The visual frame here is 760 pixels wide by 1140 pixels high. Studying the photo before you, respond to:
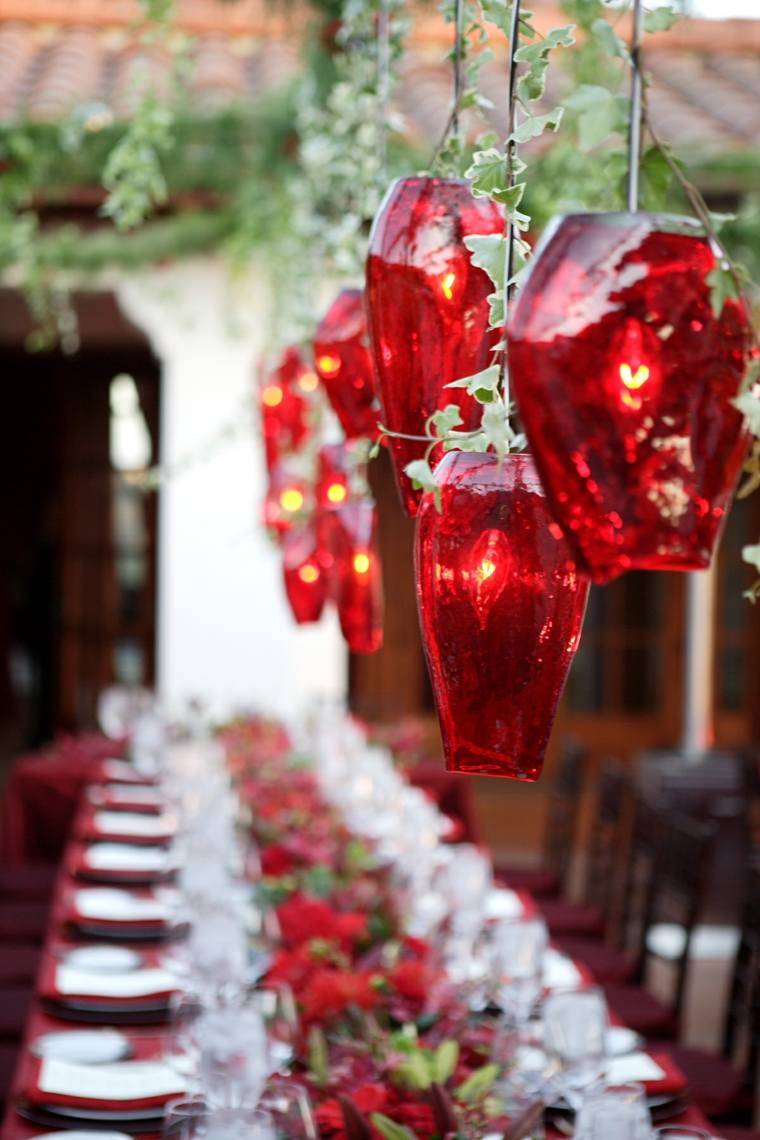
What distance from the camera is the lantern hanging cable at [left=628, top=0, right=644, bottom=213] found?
103 cm

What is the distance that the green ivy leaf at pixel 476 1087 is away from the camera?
2.31 meters

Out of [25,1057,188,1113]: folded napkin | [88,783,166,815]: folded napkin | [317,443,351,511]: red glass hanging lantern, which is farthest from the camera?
[88,783,166,815]: folded napkin

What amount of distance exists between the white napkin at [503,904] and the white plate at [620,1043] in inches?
35.7

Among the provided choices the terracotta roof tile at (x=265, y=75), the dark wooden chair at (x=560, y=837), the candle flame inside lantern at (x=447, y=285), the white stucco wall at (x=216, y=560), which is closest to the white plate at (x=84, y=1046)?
the candle flame inside lantern at (x=447, y=285)

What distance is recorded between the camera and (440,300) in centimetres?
144

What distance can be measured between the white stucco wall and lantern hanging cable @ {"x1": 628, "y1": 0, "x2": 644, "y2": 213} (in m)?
6.49

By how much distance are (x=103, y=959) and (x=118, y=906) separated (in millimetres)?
522

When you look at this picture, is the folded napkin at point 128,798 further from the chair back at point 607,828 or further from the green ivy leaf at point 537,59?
the green ivy leaf at point 537,59

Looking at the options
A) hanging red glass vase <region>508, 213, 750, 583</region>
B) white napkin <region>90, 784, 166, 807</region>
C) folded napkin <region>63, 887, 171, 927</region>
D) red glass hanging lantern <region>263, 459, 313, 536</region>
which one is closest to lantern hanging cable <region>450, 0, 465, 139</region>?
hanging red glass vase <region>508, 213, 750, 583</region>

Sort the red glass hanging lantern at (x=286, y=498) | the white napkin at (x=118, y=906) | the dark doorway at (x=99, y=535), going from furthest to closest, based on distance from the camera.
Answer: the dark doorway at (x=99, y=535)
the white napkin at (x=118, y=906)
the red glass hanging lantern at (x=286, y=498)

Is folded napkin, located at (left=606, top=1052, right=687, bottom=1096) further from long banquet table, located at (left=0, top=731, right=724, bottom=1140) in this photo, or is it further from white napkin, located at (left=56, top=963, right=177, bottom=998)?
white napkin, located at (left=56, top=963, right=177, bottom=998)

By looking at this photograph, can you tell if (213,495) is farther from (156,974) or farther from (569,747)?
(156,974)

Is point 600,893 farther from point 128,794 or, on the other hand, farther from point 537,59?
point 537,59

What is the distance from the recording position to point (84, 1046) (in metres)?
2.88
